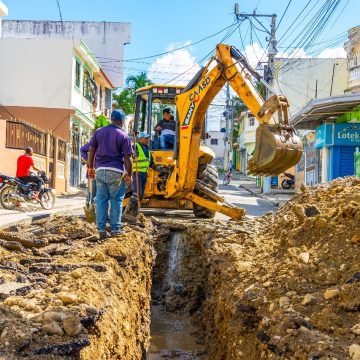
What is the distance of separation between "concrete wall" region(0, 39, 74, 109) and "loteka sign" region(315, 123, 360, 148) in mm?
11216

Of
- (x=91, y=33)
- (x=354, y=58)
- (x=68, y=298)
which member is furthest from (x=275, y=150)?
(x=91, y=33)

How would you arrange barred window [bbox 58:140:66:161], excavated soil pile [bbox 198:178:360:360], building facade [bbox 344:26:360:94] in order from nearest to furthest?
excavated soil pile [bbox 198:178:360:360], barred window [bbox 58:140:66:161], building facade [bbox 344:26:360:94]

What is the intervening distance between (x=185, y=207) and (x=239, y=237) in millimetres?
4003

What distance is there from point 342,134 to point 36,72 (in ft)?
44.0

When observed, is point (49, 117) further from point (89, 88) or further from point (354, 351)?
point (354, 351)

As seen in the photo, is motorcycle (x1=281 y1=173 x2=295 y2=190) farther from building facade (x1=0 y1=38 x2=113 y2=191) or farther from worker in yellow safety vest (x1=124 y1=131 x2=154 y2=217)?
worker in yellow safety vest (x1=124 y1=131 x2=154 y2=217)

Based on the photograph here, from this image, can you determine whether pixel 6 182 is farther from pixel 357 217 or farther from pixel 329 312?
pixel 329 312

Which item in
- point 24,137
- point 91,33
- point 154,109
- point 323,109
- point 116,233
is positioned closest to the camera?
point 116,233

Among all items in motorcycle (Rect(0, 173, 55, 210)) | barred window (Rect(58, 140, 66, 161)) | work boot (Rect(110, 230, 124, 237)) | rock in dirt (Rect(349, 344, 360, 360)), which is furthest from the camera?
barred window (Rect(58, 140, 66, 161))

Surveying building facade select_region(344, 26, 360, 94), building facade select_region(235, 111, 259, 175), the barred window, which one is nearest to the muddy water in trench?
the barred window

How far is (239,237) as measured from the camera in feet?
26.0

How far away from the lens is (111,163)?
6969 millimetres

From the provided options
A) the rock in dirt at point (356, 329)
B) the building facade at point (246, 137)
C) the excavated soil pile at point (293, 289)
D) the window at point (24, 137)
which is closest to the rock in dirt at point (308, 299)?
the excavated soil pile at point (293, 289)

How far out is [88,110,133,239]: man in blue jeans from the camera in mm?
6938
